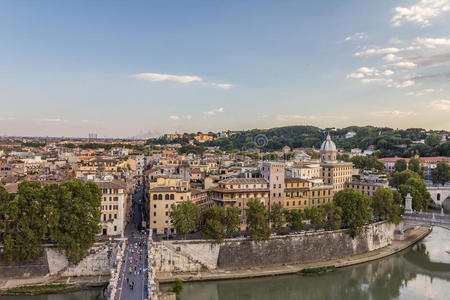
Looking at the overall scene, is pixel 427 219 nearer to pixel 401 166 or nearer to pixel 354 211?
pixel 354 211

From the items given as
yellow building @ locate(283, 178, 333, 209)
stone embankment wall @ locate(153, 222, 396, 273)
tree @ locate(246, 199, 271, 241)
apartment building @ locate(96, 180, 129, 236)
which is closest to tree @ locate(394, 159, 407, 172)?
yellow building @ locate(283, 178, 333, 209)

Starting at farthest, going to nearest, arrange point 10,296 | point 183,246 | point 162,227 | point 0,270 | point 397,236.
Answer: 1. point 397,236
2. point 162,227
3. point 183,246
4. point 0,270
5. point 10,296

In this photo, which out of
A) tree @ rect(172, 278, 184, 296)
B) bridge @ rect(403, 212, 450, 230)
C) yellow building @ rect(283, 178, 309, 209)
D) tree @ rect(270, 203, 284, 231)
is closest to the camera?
tree @ rect(172, 278, 184, 296)

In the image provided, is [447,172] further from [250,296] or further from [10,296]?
[10,296]

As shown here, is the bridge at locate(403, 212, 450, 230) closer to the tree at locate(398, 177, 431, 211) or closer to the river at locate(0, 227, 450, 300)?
the river at locate(0, 227, 450, 300)

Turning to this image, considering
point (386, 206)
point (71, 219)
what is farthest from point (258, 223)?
point (386, 206)

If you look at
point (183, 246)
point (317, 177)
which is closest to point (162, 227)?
point (183, 246)

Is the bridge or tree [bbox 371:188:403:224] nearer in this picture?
the bridge
